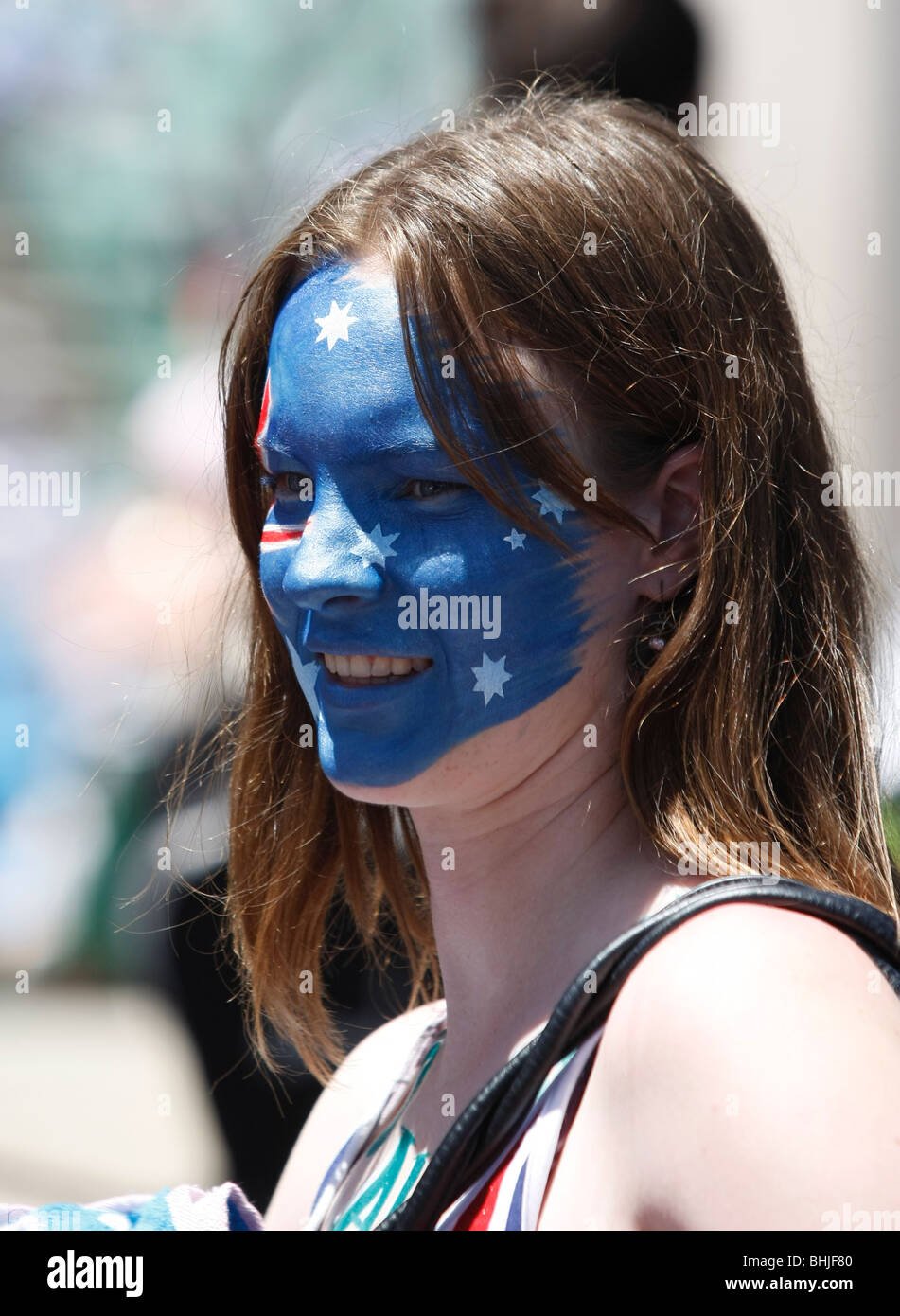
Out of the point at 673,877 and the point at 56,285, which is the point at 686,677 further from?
the point at 56,285

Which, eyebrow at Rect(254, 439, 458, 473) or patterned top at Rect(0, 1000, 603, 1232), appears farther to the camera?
eyebrow at Rect(254, 439, 458, 473)

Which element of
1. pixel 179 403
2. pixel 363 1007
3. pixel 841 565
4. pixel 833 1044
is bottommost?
pixel 363 1007

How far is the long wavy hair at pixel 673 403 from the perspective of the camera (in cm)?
134

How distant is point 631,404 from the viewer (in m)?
1.37

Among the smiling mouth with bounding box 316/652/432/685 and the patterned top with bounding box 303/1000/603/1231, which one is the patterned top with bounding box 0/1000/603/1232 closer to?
the patterned top with bounding box 303/1000/603/1231

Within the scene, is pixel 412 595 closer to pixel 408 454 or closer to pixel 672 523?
pixel 408 454

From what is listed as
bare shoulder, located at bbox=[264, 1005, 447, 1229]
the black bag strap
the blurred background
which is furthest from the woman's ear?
the blurred background

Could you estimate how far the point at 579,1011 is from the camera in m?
1.20

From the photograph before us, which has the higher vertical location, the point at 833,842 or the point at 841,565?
the point at 841,565

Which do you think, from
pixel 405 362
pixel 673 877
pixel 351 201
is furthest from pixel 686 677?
pixel 351 201

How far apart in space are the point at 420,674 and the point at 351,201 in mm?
544

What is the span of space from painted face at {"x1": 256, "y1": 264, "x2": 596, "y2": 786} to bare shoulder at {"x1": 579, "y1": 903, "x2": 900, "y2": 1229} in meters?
0.36

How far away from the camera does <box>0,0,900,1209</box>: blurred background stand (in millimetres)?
4547

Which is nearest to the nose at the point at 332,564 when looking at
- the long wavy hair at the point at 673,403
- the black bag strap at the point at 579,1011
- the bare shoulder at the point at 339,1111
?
the long wavy hair at the point at 673,403
